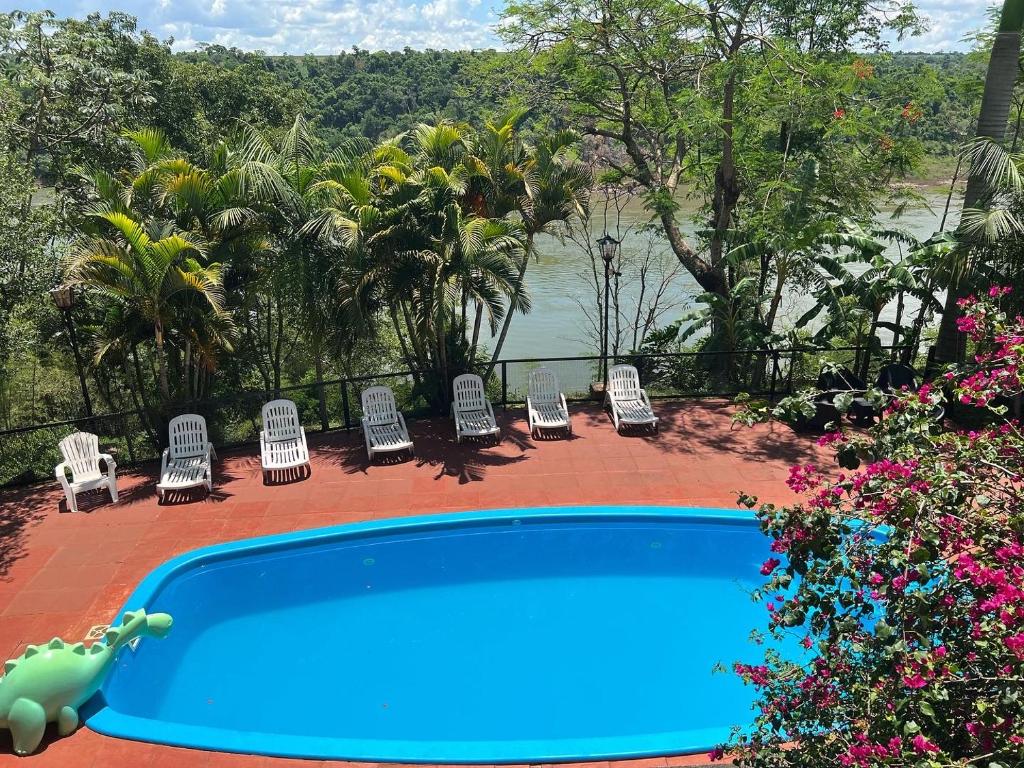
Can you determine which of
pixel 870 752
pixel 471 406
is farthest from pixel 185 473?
pixel 870 752

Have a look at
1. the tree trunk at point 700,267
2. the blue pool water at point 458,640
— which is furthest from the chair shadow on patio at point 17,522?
the tree trunk at point 700,267

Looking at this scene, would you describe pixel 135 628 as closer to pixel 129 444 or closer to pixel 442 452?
A: pixel 129 444

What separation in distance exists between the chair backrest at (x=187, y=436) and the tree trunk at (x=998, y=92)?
35.9ft

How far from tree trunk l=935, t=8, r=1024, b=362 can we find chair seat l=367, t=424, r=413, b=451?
8242 millimetres

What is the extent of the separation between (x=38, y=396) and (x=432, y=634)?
403 inches

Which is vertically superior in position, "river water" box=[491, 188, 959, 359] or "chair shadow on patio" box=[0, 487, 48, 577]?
"chair shadow on patio" box=[0, 487, 48, 577]

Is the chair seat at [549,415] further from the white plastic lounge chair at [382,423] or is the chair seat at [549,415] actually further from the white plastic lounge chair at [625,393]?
the white plastic lounge chair at [382,423]

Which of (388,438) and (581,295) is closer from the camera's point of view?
(388,438)

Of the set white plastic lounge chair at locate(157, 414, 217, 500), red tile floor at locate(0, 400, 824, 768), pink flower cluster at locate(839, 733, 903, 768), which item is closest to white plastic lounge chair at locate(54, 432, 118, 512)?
red tile floor at locate(0, 400, 824, 768)

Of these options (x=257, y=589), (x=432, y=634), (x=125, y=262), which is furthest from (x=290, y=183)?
(x=432, y=634)

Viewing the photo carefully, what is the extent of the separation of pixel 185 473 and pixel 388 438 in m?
2.82

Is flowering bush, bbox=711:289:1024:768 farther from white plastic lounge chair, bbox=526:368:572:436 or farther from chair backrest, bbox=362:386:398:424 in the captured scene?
chair backrest, bbox=362:386:398:424

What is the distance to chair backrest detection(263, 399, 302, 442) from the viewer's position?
10.8 meters

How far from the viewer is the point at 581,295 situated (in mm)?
27875
